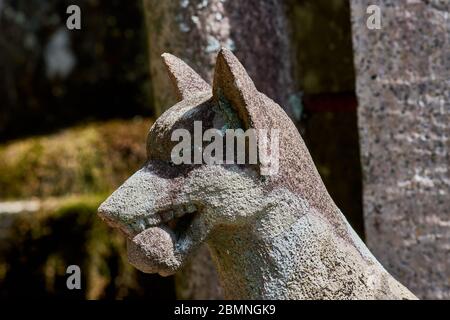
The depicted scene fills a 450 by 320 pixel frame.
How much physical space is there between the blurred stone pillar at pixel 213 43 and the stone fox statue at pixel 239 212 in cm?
73

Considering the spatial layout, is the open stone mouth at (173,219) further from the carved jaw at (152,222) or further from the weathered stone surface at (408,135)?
the weathered stone surface at (408,135)

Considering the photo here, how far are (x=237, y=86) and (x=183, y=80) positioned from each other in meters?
0.22

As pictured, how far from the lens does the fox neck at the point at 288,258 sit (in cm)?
174

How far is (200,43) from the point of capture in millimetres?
2508

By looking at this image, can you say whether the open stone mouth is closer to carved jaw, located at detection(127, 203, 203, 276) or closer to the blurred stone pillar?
carved jaw, located at detection(127, 203, 203, 276)

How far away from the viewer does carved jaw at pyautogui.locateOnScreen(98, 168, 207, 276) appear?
1731mm

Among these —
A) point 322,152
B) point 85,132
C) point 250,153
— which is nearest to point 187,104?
point 250,153

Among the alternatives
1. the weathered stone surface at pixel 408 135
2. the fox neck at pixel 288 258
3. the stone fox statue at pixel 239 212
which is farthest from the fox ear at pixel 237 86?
the weathered stone surface at pixel 408 135

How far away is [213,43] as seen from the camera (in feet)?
8.22

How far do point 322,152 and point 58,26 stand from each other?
1115 millimetres

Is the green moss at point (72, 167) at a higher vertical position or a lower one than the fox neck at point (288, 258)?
higher

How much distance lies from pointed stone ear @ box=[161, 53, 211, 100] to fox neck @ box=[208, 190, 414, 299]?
268 millimetres
